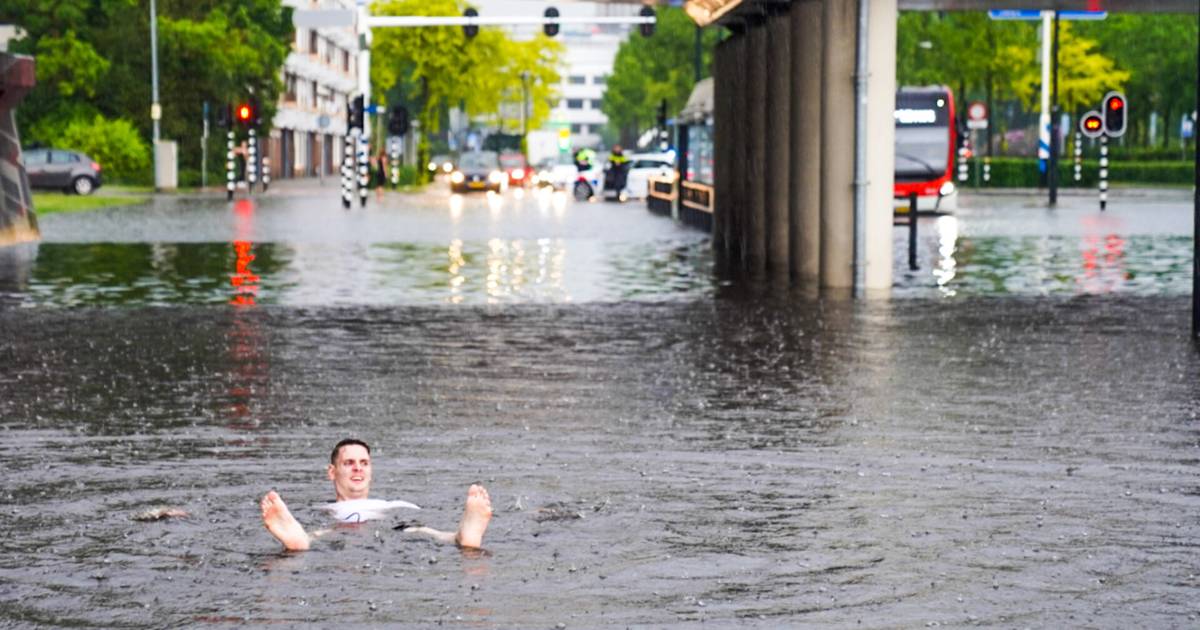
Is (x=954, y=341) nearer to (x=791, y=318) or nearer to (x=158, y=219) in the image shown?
(x=791, y=318)

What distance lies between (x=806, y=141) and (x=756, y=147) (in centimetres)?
462

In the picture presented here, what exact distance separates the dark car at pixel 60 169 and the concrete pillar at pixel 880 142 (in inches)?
1899

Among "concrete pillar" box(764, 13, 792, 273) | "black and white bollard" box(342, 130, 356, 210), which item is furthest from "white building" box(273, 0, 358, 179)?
"concrete pillar" box(764, 13, 792, 273)

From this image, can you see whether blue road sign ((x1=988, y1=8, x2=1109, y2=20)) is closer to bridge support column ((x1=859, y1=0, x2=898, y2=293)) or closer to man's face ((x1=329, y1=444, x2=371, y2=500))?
bridge support column ((x1=859, y1=0, x2=898, y2=293))

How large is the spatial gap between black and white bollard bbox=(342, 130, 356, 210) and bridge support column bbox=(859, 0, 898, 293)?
33.0 meters

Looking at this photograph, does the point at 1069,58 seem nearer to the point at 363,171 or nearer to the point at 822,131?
the point at 363,171

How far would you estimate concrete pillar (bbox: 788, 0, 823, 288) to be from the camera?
25.5 m

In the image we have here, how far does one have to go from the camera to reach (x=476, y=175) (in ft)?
270

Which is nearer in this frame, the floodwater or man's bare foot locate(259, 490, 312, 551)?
the floodwater

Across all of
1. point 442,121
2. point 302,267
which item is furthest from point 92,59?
point 442,121

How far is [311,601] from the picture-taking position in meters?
7.45

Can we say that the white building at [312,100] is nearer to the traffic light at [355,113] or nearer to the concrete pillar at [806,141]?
the traffic light at [355,113]

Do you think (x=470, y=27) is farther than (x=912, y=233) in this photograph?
Yes

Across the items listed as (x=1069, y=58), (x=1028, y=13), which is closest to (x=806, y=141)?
(x=1028, y=13)
